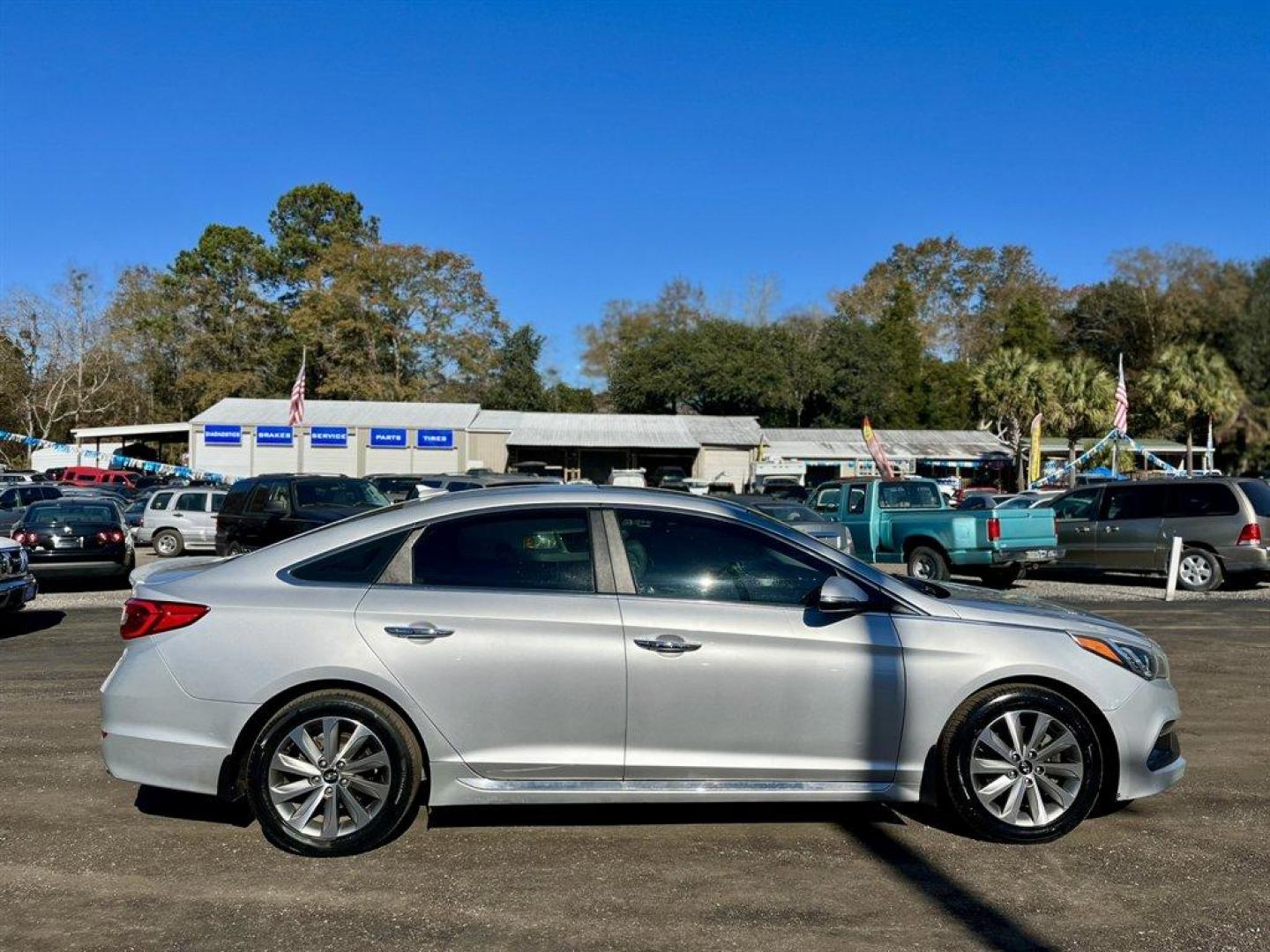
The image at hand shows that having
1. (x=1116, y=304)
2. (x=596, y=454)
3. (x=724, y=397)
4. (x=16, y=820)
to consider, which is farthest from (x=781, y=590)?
(x=1116, y=304)

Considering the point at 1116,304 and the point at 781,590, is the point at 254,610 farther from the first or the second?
the point at 1116,304

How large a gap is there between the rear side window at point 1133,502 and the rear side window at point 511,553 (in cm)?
1413

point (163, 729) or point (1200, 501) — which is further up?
point (1200, 501)

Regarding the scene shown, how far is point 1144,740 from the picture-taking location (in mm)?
4969

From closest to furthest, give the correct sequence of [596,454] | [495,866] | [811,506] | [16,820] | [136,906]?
[136,906] → [495,866] → [16,820] → [811,506] → [596,454]

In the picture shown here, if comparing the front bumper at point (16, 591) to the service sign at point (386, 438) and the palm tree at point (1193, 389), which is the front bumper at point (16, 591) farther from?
the palm tree at point (1193, 389)

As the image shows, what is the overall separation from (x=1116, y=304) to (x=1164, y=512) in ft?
172

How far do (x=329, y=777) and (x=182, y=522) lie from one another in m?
21.8

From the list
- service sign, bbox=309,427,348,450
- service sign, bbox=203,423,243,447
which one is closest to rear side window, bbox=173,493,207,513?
service sign, bbox=309,427,348,450

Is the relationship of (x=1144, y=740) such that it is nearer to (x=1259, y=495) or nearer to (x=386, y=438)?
(x=1259, y=495)

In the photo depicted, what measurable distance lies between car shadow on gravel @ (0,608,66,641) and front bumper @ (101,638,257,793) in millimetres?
8110

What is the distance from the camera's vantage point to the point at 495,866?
4719mm

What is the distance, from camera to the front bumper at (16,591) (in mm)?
11531

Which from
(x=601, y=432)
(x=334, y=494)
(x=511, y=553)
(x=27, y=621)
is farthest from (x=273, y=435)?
(x=511, y=553)
